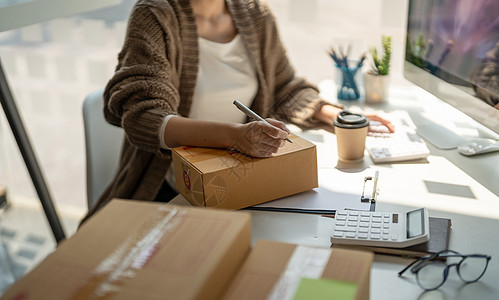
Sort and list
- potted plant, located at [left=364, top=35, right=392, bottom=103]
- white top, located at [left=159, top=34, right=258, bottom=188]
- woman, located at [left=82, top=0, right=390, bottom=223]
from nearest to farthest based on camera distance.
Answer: woman, located at [left=82, top=0, right=390, bottom=223] < white top, located at [left=159, top=34, right=258, bottom=188] < potted plant, located at [left=364, top=35, right=392, bottom=103]

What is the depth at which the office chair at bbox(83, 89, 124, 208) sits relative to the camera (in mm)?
1529

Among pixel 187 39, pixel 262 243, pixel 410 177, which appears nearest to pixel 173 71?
pixel 187 39

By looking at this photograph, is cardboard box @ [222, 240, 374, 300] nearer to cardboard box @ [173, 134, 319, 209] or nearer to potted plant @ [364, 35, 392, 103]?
cardboard box @ [173, 134, 319, 209]

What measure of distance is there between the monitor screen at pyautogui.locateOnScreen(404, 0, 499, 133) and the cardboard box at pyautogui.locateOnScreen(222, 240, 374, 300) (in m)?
0.65

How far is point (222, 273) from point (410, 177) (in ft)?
2.26

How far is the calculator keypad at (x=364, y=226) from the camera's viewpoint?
2.99 ft

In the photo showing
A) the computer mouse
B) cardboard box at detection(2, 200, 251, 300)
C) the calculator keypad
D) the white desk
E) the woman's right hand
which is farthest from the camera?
the computer mouse

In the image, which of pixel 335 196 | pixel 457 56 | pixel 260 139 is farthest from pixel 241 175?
pixel 457 56

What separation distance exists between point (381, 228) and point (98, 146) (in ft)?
3.06

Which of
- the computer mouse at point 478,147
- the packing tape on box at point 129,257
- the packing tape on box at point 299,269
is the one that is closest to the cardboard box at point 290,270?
the packing tape on box at point 299,269

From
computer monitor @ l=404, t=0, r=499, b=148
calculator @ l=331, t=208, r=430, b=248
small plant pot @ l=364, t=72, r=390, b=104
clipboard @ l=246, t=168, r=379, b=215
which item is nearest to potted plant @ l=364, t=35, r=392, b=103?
small plant pot @ l=364, t=72, r=390, b=104

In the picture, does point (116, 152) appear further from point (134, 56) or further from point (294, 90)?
point (294, 90)

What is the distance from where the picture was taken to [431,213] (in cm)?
103

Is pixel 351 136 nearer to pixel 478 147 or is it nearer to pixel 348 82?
pixel 478 147
